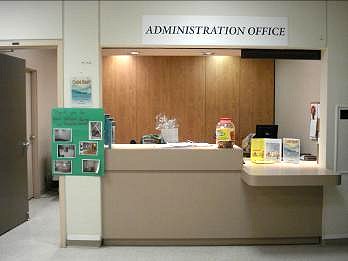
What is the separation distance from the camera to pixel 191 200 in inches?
167

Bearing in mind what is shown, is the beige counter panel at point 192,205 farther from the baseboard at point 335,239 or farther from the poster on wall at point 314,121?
the poster on wall at point 314,121

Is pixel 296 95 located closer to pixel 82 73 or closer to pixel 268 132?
pixel 268 132

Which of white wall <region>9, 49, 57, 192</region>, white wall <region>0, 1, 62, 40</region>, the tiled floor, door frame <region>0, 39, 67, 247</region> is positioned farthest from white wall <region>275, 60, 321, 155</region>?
→ white wall <region>9, 49, 57, 192</region>

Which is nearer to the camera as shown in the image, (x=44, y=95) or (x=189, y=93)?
(x=189, y=93)

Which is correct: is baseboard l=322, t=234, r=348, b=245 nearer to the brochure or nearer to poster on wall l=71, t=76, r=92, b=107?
the brochure

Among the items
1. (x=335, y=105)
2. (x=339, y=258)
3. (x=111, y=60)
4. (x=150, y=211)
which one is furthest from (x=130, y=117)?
(x=339, y=258)

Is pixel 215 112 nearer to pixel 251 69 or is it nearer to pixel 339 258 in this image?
pixel 251 69

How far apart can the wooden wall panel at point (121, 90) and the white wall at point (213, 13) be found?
2.55 meters

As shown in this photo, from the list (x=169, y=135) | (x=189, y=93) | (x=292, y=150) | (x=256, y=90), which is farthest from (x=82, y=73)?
(x=256, y=90)

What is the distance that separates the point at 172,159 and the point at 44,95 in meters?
3.88

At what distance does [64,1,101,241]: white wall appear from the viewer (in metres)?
4.14

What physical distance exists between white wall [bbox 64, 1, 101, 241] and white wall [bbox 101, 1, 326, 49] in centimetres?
15

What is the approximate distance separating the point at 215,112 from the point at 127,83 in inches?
62.6

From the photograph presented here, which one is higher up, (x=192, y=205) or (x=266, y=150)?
(x=266, y=150)
